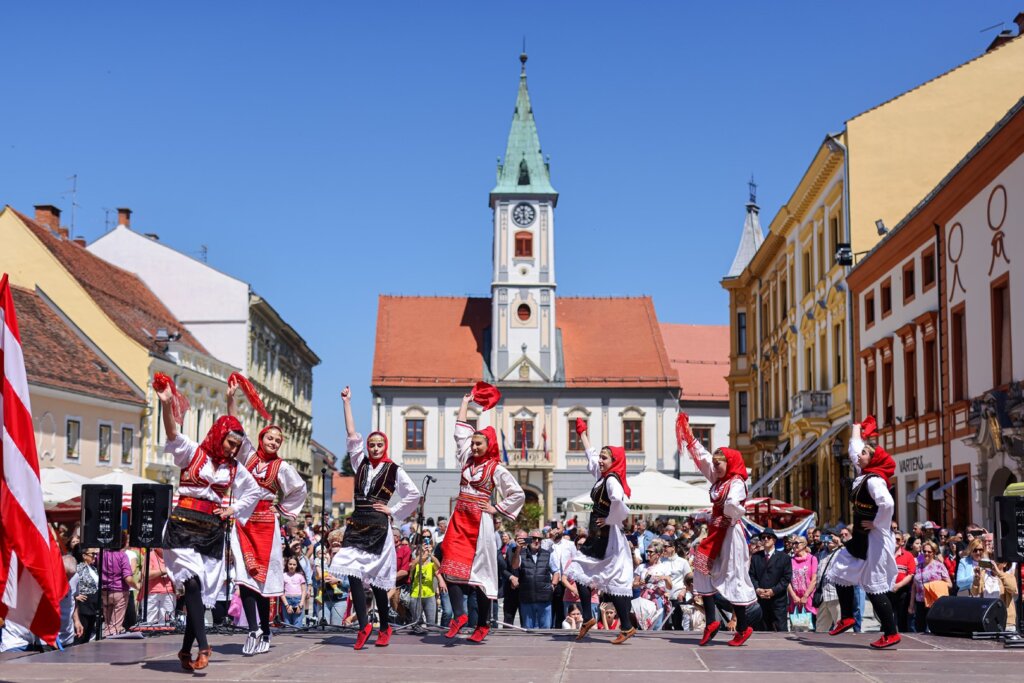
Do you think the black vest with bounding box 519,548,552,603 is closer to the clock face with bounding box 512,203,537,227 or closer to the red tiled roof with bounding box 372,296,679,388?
the red tiled roof with bounding box 372,296,679,388

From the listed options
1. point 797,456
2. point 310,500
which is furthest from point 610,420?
point 797,456

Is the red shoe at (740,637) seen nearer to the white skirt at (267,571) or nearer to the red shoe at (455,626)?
the red shoe at (455,626)

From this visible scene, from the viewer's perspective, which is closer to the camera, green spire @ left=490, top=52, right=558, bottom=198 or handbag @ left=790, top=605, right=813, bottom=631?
handbag @ left=790, top=605, right=813, bottom=631

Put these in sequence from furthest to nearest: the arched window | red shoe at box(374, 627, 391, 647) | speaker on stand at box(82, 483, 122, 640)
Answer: the arched window < speaker on stand at box(82, 483, 122, 640) < red shoe at box(374, 627, 391, 647)

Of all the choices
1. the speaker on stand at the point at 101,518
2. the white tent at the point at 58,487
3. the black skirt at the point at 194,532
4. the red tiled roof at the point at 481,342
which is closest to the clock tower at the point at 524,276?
the red tiled roof at the point at 481,342

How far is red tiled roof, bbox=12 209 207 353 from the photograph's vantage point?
147 feet

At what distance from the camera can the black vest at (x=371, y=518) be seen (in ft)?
38.6

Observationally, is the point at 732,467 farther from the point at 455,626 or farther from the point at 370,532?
the point at 370,532

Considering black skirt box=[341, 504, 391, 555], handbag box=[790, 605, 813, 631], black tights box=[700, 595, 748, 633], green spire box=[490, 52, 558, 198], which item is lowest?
handbag box=[790, 605, 813, 631]

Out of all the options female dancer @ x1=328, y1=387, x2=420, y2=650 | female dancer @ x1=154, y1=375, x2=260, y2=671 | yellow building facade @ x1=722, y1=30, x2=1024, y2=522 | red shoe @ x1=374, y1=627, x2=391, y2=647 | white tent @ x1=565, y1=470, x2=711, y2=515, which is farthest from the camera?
yellow building facade @ x1=722, y1=30, x2=1024, y2=522

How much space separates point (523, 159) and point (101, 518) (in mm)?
61983

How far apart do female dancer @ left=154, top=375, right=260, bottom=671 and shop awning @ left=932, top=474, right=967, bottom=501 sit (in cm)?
1866

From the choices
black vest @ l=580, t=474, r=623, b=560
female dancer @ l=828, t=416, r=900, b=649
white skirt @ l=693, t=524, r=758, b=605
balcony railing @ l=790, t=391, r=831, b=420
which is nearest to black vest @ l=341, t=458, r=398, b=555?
black vest @ l=580, t=474, r=623, b=560

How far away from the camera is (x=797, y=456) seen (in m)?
40.4
